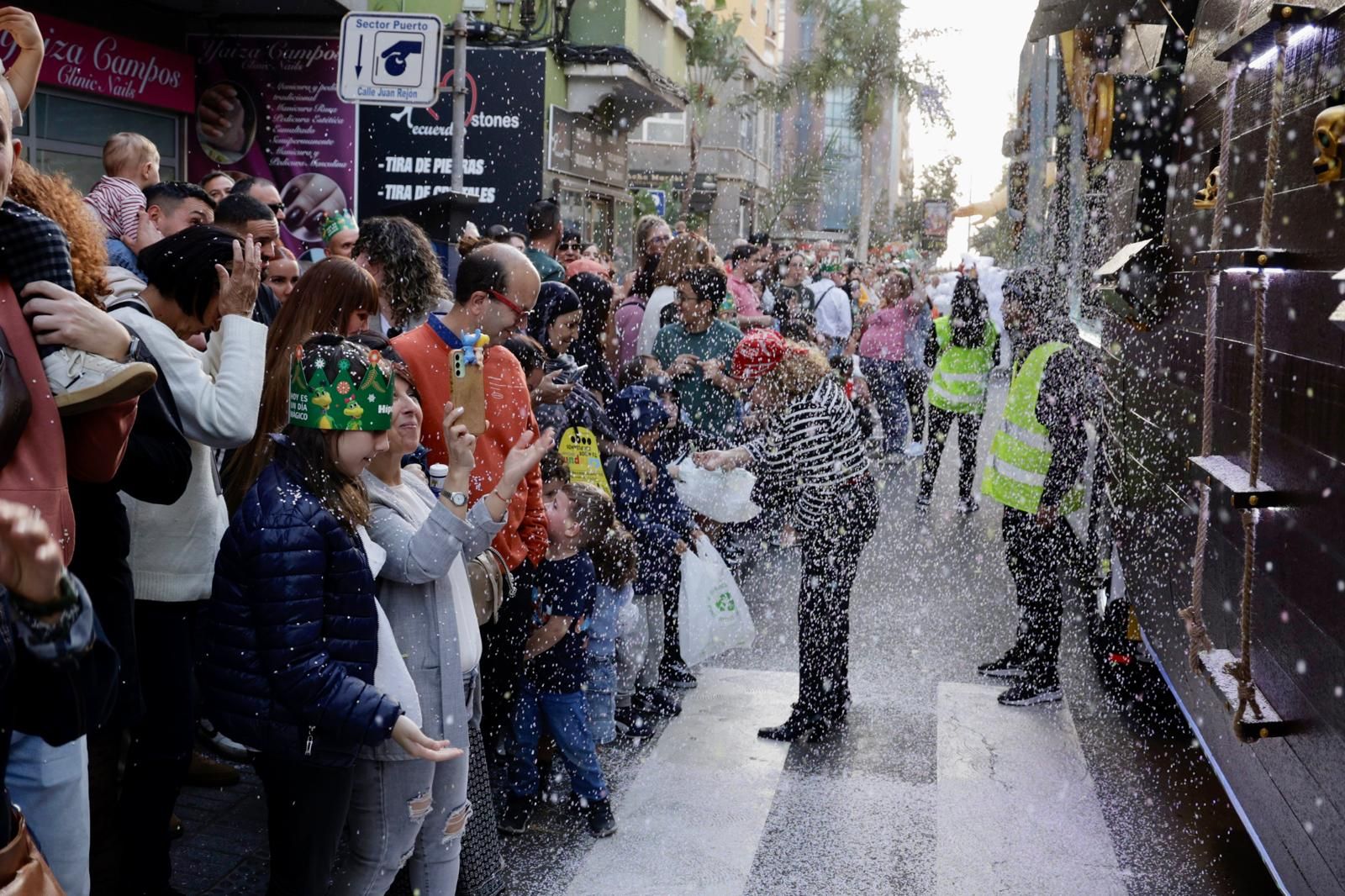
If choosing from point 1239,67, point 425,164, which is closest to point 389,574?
point 1239,67

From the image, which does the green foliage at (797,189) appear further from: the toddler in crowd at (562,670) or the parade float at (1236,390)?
the toddler in crowd at (562,670)

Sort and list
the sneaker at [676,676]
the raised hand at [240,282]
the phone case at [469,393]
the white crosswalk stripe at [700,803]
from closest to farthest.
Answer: the raised hand at [240,282]
the phone case at [469,393]
the white crosswalk stripe at [700,803]
the sneaker at [676,676]

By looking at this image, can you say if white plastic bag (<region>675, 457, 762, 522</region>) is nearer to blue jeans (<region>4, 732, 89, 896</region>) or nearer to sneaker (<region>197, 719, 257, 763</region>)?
sneaker (<region>197, 719, 257, 763</region>)

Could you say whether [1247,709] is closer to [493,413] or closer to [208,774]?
[493,413]

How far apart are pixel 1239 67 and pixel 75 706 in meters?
3.30

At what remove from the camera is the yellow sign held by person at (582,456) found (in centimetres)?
572

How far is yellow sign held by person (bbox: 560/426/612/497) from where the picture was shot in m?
5.72

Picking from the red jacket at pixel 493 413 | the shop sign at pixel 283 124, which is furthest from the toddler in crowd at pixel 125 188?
the shop sign at pixel 283 124

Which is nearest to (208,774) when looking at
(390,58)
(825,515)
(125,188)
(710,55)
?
(125,188)

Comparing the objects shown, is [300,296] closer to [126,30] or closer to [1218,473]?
[1218,473]

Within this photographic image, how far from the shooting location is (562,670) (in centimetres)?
493

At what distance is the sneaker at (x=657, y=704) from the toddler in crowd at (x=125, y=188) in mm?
3049

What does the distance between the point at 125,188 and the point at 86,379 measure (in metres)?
3.75

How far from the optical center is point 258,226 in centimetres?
544
